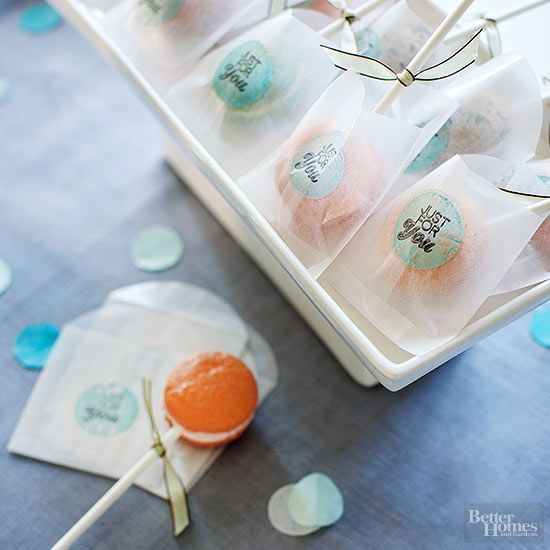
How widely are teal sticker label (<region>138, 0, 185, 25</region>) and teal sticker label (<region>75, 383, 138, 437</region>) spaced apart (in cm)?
39

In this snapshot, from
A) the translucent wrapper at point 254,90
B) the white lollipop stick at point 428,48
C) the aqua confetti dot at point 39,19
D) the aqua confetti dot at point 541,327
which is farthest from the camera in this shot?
the aqua confetti dot at point 39,19

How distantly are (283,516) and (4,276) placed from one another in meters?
0.45

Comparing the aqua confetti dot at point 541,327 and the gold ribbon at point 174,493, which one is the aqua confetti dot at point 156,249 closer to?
the gold ribbon at point 174,493

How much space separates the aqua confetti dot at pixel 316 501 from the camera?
725mm

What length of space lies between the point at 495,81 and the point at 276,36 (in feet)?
0.67

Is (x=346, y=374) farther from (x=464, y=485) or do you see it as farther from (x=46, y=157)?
(x=46, y=157)

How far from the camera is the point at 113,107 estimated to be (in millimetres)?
1080

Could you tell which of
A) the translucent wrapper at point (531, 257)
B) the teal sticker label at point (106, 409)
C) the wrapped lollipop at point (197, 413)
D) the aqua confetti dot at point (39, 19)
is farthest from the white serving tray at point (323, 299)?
the aqua confetti dot at point (39, 19)

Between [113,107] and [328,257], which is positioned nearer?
[328,257]

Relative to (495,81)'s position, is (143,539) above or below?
below

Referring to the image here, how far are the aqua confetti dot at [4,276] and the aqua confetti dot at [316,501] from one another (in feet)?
1.39

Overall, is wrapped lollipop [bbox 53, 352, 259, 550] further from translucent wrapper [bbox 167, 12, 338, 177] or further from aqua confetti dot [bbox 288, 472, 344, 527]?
translucent wrapper [bbox 167, 12, 338, 177]

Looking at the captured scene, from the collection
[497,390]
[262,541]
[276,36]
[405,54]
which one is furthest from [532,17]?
[262,541]

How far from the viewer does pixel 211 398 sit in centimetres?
73
